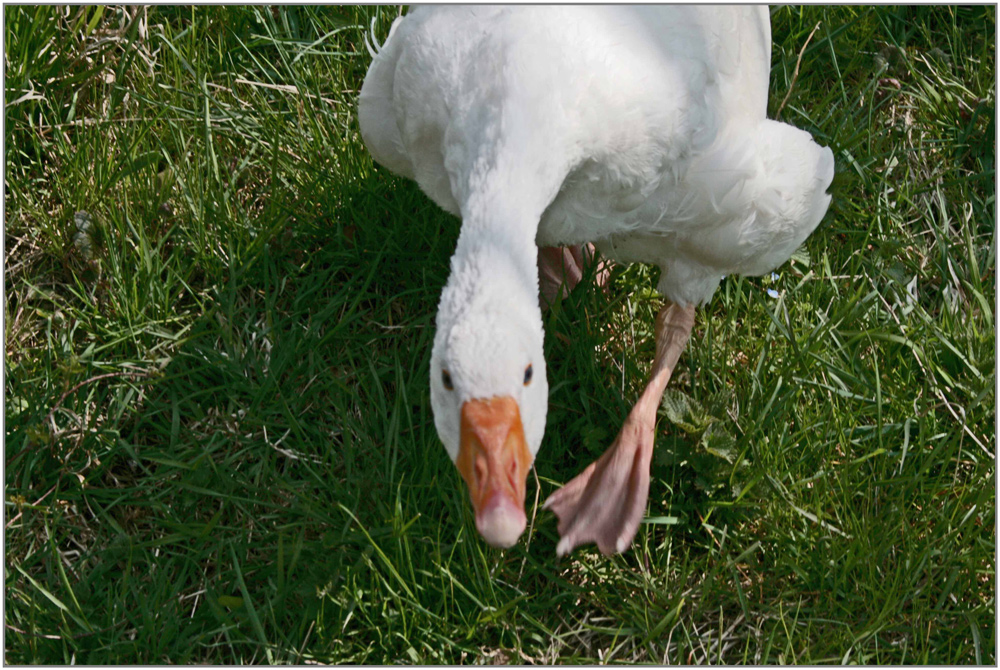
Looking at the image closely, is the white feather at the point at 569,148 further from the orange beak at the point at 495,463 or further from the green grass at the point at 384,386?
the green grass at the point at 384,386

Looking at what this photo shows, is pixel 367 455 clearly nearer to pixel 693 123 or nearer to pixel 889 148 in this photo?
pixel 693 123

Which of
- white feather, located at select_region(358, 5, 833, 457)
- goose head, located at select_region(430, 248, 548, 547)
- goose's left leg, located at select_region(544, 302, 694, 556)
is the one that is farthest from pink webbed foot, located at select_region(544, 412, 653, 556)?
goose head, located at select_region(430, 248, 548, 547)

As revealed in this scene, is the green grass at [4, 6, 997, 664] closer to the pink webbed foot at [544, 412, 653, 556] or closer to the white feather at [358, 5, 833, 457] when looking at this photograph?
the pink webbed foot at [544, 412, 653, 556]

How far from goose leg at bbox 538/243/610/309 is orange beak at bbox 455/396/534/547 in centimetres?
154

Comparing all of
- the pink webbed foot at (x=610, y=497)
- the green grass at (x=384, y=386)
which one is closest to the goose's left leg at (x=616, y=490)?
the pink webbed foot at (x=610, y=497)

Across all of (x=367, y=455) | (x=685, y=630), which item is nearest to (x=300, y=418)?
(x=367, y=455)

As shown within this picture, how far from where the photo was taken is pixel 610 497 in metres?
3.06

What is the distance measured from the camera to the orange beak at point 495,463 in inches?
81.8

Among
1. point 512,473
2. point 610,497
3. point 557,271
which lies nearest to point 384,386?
point 557,271

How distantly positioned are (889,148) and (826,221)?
55 cm

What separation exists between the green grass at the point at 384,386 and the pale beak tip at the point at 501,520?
838 millimetres

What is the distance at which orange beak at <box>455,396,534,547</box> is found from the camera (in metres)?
2.08

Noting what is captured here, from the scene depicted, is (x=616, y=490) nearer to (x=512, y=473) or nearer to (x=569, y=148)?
(x=512, y=473)

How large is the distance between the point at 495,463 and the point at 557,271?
1743 mm
